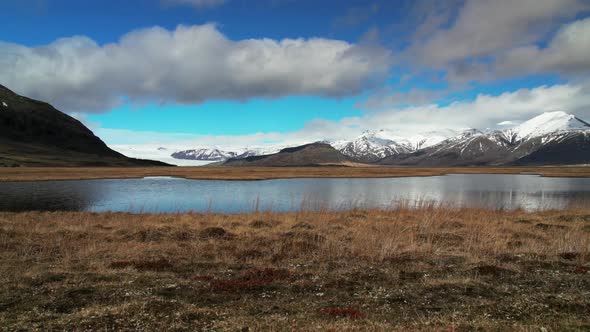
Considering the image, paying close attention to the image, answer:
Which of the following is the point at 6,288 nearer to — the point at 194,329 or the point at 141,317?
the point at 141,317

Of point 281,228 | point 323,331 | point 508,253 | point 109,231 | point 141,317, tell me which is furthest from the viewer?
point 281,228

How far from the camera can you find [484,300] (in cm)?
1115

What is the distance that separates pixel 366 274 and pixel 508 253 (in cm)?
802

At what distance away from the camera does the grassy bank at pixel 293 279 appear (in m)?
9.62

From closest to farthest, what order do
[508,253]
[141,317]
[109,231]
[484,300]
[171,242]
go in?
1. [141,317]
2. [484,300]
3. [508,253]
4. [171,242]
5. [109,231]

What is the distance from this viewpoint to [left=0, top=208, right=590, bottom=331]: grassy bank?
9.62 metres

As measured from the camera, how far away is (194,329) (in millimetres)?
9023

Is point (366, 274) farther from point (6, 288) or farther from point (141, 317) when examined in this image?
point (6, 288)

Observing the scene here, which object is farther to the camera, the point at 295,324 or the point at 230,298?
the point at 230,298

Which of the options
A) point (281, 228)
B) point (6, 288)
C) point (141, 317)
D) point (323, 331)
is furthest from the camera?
point (281, 228)

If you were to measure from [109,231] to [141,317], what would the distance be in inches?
646

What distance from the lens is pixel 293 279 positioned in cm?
1354

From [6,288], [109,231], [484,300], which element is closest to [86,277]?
[6,288]

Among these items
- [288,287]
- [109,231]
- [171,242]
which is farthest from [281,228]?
[288,287]
